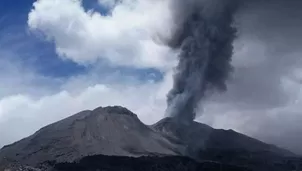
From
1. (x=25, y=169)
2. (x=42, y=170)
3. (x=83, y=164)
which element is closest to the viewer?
(x=25, y=169)

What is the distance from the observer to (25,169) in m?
168

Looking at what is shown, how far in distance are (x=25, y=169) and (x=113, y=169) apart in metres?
36.9

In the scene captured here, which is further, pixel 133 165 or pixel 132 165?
pixel 133 165

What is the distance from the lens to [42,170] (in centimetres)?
18175

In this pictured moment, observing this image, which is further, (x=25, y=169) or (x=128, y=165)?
(x=128, y=165)

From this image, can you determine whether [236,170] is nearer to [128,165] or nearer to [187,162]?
[187,162]

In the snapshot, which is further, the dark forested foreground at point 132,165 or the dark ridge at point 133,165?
the dark ridge at point 133,165

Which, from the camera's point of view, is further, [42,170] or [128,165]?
[128,165]

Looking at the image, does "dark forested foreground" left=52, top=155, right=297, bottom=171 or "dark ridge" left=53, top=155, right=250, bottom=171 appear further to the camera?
"dark ridge" left=53, top=155, right=250, bottom=171

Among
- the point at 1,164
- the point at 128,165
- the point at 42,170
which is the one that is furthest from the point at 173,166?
the point at 1,164

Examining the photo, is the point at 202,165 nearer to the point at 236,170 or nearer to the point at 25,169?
the point at 236,170

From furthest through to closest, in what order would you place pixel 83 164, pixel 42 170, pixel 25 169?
pixel 83 164
pixel 42 170
pixel 25 169

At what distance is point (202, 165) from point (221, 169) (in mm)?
8543

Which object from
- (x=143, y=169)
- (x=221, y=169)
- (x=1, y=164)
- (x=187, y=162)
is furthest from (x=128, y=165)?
(x=1, y=164)
